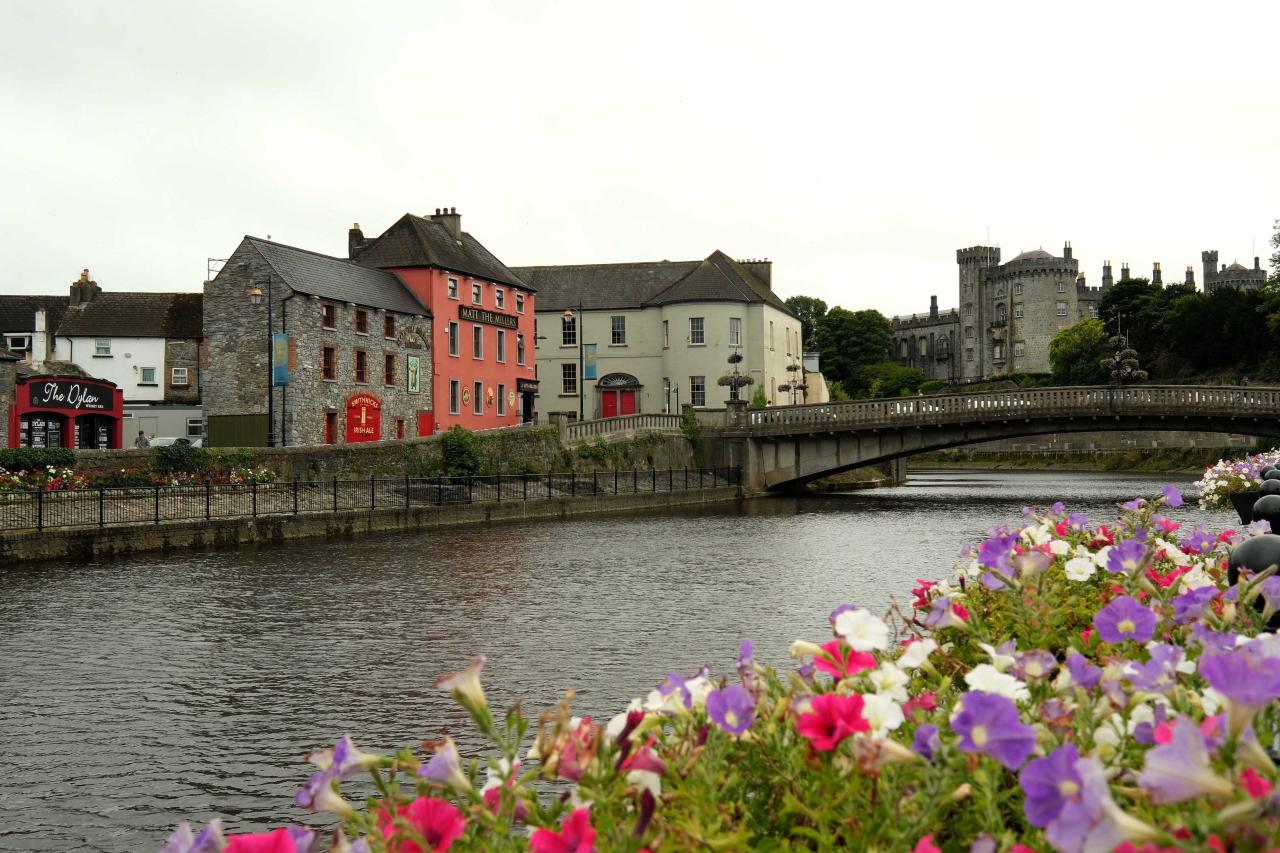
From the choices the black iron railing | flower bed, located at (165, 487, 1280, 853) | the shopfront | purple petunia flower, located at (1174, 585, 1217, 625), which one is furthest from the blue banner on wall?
purple petunia flower, located at (1174, 585, 1217, 625)

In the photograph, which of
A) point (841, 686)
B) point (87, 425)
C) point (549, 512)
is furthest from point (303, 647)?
point (87, 425)

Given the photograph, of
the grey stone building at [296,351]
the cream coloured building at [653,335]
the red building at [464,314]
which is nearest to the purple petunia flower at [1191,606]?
the grey stone building at [296,351]

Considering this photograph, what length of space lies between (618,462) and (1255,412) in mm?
23154

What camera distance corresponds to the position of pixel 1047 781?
2.22 metres

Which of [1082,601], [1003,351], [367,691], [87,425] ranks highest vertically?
[1003,351]

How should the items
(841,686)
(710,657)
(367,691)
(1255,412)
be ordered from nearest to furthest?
(841,686) → (367,691) → (710,657) → (1255,412)

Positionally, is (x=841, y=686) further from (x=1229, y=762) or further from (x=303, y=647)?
(x=303, y=647)

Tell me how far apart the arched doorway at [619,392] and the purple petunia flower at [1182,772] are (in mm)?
64998

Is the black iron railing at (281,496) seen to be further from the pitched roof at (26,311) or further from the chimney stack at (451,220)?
the pitched roof at (26,311)

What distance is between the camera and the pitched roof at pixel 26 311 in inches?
2334

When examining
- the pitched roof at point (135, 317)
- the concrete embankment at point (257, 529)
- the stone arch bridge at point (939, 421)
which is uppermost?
the pitched roof at point (135, 317)

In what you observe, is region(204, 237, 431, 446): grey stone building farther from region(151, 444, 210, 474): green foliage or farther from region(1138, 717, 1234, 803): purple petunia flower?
region(1138, 717, 1234, 803): purple petunia flower

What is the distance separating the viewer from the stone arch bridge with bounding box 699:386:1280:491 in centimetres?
4625

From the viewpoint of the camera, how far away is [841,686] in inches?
136
